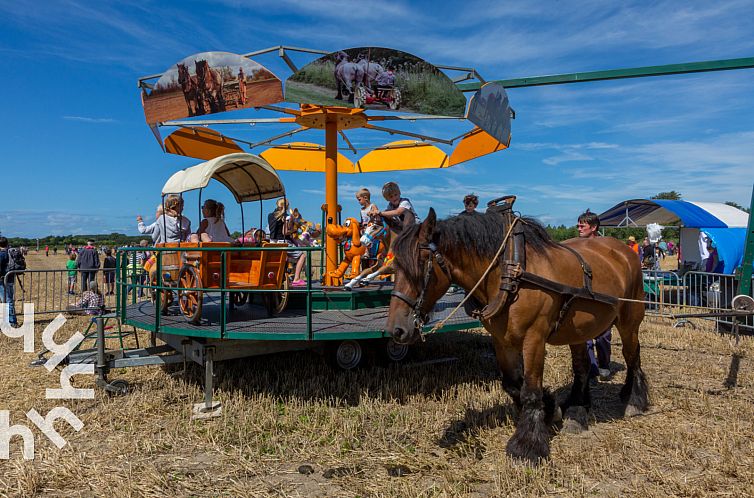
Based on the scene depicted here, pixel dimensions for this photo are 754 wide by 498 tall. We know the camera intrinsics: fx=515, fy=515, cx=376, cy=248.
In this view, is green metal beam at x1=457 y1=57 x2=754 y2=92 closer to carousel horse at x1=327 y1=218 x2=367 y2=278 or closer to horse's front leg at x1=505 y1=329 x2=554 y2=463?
carousel horse at x1=327 y1=218 x2=367 y2=278

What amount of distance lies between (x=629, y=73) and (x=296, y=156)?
6.10m

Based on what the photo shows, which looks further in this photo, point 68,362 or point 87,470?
point 68,362

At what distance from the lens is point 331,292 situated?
Answer: 651 centimetres

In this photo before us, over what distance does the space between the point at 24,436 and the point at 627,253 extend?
245 inches

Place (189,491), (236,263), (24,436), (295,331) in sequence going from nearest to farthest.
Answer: (189,491), (24,436), (295,331), (236,263)

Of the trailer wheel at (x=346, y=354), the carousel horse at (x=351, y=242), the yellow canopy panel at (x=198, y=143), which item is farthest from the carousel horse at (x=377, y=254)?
the yellow canopy panel at (x=198, y=143)

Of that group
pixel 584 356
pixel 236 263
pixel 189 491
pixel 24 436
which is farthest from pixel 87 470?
pixel 584 356

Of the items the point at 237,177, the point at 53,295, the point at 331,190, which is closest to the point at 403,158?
the point at 331,190

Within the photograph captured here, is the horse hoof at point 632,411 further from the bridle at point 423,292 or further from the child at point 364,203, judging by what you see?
the child at point 364,203

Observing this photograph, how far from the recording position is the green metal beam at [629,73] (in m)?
7.62

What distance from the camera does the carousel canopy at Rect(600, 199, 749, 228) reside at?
15.2 meters

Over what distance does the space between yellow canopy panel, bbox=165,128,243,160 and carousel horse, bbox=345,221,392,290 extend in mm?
3412

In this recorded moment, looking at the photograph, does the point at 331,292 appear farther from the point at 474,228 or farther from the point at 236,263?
the point at 474,228

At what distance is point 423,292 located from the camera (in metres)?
3.70
